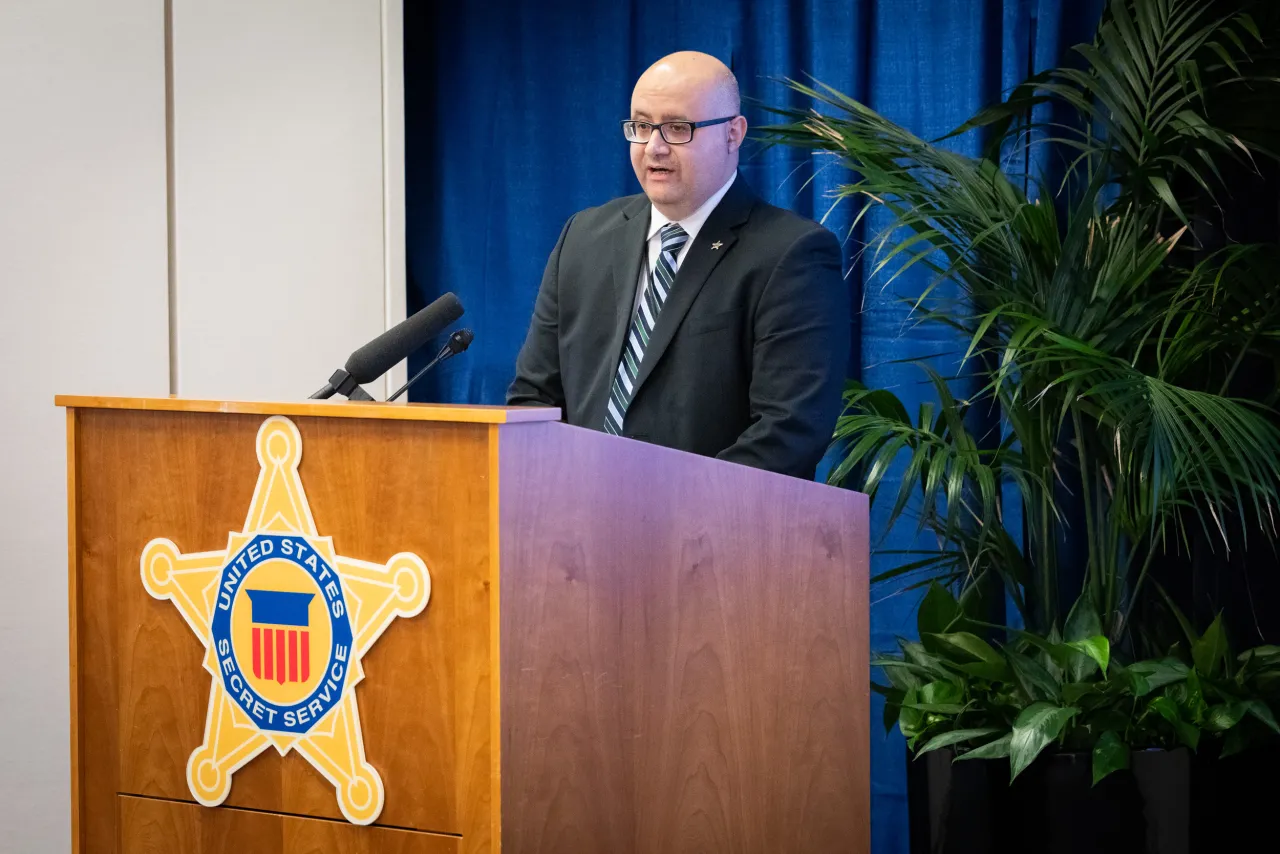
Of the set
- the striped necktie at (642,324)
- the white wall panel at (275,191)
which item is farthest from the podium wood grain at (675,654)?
the white wall panel at (275,191)

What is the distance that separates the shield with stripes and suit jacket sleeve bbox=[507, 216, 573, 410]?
42.0 inches

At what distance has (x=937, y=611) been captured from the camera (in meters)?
2.71

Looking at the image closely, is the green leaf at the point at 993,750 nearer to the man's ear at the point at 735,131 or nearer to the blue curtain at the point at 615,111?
the blue curtain at the point at 615,111

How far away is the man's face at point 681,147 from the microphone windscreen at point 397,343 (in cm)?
68

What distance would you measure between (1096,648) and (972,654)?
0.81 feet

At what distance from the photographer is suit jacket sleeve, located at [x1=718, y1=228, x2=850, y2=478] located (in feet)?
6.76

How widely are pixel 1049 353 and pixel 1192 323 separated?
298 millimetres

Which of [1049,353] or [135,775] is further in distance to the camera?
[1049,353]

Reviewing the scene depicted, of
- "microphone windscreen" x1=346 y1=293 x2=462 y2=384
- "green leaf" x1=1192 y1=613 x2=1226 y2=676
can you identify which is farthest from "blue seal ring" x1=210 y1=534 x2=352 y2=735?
"green leaf" x1=1192 y1=613 x2=1226 y2=676

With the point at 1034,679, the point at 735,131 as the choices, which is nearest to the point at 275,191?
the point at 735,131

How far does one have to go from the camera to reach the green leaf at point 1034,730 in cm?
234

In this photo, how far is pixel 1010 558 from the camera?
109 inches

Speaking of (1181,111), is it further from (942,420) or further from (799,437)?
(799,437)

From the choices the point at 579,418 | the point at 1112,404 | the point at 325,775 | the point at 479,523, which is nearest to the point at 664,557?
the point at 479,523
